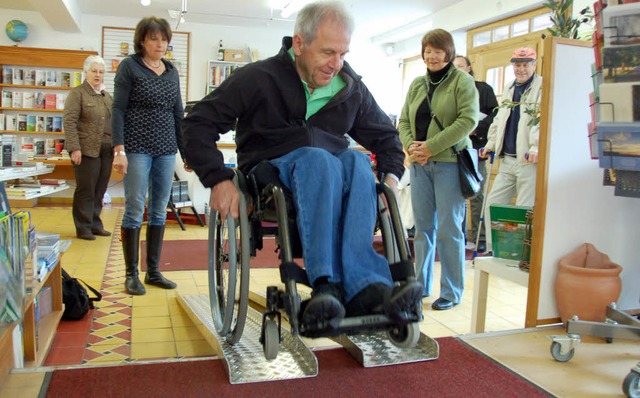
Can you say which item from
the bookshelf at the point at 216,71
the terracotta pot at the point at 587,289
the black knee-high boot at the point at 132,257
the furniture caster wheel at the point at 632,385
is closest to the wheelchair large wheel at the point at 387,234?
the furniture caster wheel at the point at 632,385

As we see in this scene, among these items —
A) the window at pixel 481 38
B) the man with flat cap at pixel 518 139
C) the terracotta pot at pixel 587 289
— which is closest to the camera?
the terracotta pot at pixel 587 289

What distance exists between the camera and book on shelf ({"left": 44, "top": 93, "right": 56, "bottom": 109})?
7383 millimetres

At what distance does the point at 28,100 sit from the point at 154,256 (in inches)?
213

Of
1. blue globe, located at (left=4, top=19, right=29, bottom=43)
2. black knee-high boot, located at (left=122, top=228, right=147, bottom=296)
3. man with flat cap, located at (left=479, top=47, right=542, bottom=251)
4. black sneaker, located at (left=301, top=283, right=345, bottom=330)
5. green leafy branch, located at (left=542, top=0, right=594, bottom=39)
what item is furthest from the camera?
blue globe, located at (left=4, top=19, right=29, bottom=43)

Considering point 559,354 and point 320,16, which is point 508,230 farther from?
point 320,16

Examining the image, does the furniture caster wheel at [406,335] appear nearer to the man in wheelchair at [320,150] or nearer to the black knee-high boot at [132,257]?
the man in wheelchair at [320,150]

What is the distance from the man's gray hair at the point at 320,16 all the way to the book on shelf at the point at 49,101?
6.70 m

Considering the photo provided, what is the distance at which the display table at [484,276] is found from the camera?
7.50 feet

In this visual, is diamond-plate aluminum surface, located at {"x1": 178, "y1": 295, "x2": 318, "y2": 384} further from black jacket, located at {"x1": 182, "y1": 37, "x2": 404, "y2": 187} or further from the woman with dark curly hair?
the woman with dark curly hair

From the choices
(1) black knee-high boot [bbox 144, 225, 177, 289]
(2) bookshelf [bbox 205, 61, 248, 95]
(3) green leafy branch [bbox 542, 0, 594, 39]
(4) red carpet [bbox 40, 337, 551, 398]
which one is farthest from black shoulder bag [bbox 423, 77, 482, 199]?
(2) bookshelf [bbox 205, 61, 248, 95]

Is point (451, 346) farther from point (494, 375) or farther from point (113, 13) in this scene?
point (113, 13)

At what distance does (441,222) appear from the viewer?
2816 millimetres

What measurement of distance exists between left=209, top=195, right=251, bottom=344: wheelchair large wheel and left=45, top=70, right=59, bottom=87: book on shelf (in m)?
6.37

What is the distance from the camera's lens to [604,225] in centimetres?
222
